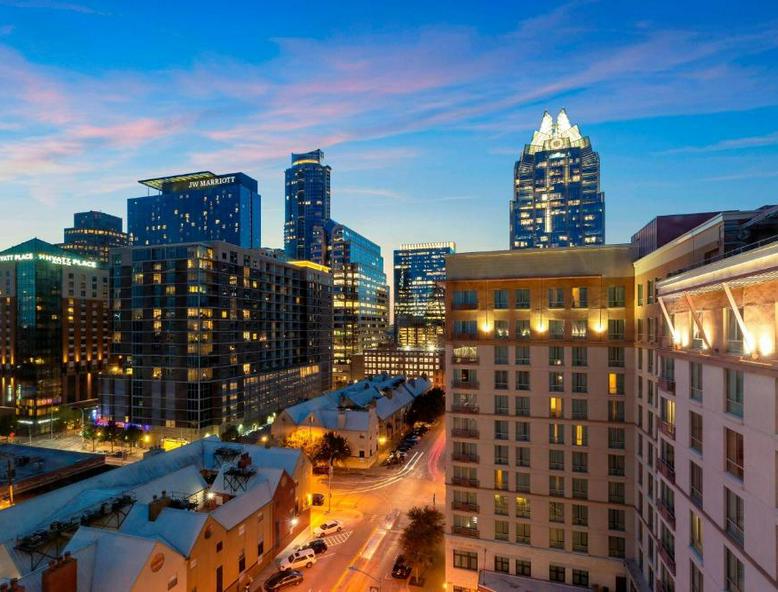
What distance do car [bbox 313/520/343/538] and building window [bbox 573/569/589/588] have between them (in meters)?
26.5

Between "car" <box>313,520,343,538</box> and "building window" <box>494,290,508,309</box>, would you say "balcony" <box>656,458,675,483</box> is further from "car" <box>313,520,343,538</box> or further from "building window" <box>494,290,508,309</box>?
"car" <box>313,520,343,538</box>

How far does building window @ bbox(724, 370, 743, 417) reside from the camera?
1655 cm

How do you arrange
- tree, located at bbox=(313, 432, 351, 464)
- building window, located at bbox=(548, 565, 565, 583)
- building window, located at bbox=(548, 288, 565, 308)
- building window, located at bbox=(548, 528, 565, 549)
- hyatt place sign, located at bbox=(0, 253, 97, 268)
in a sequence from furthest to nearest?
hyatt place sign, located at bbox=(0, 253, 97, 268) → tree, located at bbox=(313, 432, 351, 464) → building window, located at bbox=(548, 288, 565, 308) → building window, located at bbox=(548, 528, 565, 549) → building window, located at bbox=(548, 565, 565, 583)

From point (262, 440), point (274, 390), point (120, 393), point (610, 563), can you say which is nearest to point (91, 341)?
point (120, 393)

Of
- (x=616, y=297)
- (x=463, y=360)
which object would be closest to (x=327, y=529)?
(x=463, y=360)

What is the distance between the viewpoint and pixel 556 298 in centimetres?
4381

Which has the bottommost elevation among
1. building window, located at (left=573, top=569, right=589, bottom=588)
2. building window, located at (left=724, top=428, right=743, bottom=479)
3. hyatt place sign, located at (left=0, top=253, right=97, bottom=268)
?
building window, located at (left=573, top=569, right=589, bottom=588)

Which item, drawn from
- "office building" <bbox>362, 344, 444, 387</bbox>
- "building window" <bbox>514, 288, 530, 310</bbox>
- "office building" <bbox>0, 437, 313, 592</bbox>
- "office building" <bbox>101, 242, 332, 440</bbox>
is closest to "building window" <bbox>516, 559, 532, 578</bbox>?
"building window" <bbox>514, 288, 530, 310</bbox>

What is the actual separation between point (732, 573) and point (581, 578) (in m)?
29.8

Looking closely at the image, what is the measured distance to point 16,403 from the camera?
119188 millimetres

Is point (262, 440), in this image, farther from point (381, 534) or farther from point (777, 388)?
point (777, 388)

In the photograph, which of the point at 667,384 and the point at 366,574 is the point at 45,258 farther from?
the point at 667,384

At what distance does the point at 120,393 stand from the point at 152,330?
16530 mm

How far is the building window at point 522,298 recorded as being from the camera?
4450 centimetres
